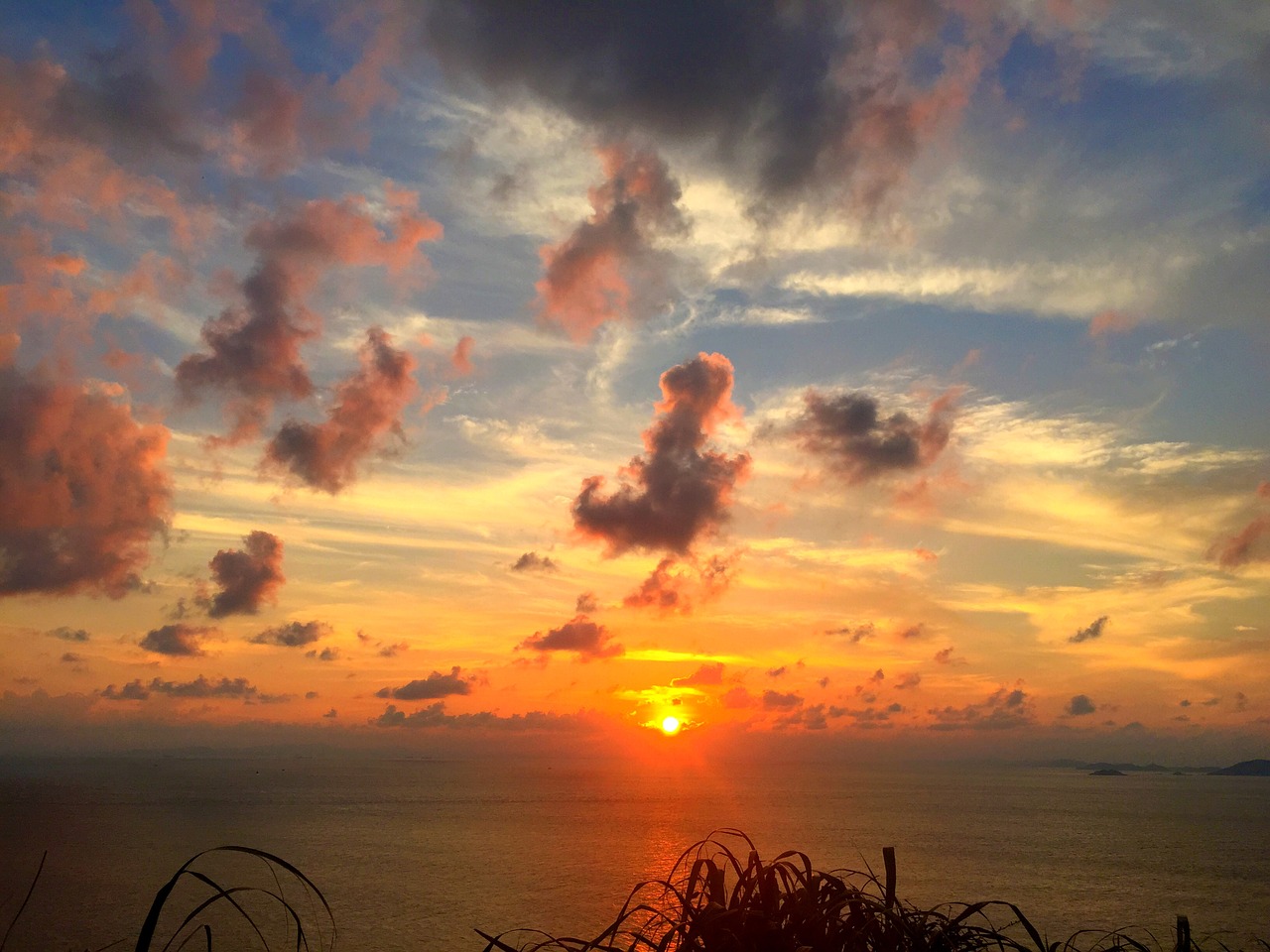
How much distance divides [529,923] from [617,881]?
79.3 feet

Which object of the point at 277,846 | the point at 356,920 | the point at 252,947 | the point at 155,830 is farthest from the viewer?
the point at 155,830

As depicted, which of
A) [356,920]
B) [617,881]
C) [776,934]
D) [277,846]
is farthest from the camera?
[277,846]

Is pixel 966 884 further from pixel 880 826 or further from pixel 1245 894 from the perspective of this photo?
pixel 880 826

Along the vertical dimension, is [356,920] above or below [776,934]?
below

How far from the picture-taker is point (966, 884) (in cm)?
8375

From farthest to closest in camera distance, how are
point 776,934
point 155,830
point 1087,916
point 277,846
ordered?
point 155,830 → point 277,846 → point 1087,916 → point 776,934

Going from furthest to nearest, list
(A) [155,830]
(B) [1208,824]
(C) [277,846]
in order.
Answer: (B) [1208,824]
(A) [155,830]
(C) [277,846]

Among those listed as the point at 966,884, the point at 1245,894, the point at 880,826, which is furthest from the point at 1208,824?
the point at 966,884

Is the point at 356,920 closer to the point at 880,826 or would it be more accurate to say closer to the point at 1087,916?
the point at 1087,916

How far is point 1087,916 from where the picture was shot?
229 ft

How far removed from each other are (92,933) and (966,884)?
69351mm

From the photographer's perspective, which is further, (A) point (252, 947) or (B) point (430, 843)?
(B) point (430, 843)

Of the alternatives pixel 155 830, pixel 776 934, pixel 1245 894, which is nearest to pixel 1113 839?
pixel 1245 894

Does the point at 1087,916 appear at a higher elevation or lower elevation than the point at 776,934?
lower
